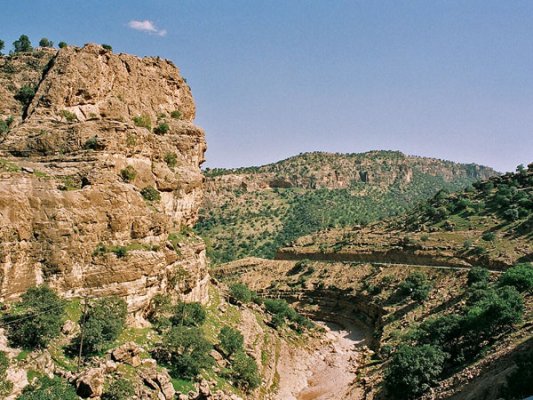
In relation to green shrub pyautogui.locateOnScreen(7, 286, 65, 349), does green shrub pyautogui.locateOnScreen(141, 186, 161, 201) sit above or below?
above

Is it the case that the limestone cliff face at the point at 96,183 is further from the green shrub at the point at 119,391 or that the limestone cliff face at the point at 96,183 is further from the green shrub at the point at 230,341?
the green shrub at the point at 119,391

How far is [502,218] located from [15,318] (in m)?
68.4

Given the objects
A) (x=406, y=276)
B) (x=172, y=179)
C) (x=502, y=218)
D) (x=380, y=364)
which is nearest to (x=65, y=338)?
(x=172, y=179)

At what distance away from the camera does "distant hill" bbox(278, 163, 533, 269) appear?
2437 inches

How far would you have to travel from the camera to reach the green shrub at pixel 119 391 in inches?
1048

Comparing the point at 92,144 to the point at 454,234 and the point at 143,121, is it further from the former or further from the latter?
the point at 454,234

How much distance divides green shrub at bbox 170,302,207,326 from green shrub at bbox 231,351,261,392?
5.87 metres

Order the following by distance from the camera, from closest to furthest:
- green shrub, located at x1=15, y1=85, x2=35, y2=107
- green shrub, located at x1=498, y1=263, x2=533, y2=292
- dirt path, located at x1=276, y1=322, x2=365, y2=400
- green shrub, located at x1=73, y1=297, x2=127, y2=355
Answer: green shrub, located at x1=73, y1=297, x2=127, y2=355 → green shrub, located at x1=498, y1=263, x2=533, y2=292 → dirt path, located at x1=276, y1=322, x2=365, y2=400 → green shrub, located at x1=15, y1=85, x2=35, y2=107

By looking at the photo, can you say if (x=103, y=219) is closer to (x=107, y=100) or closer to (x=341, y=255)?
(x=107, y=100)

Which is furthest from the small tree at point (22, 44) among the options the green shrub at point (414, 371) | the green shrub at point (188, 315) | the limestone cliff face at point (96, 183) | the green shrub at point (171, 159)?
the green shrub at point (414, 371)

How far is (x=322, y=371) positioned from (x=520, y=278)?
23382mm

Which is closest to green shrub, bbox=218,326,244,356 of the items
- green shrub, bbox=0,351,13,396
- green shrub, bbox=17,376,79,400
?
green shrub, bbox=17,376,79,400

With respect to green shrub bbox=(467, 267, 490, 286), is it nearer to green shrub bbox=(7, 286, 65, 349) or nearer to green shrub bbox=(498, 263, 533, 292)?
green shrub bbox=(498, 263, 533, 292)

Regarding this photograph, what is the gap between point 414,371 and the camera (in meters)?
35.4
